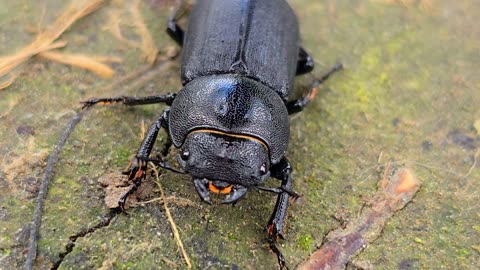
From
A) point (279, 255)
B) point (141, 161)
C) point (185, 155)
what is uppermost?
point (185, 155)

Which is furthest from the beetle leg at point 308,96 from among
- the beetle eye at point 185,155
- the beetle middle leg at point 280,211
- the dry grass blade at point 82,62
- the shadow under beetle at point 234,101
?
the dry grass blade at point 82,62

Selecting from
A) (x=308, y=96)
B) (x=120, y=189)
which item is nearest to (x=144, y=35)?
(x=308, y=96)

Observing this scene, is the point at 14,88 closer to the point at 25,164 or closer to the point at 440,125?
the point at 25,164

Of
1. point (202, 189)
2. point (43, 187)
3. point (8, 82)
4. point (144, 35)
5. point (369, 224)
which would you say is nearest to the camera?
point (202, 189)

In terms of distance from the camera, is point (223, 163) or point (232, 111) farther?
point (232, 111)

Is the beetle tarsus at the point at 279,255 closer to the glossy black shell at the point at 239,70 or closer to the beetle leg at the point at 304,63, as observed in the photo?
the glossy black shell at the point at 239,70

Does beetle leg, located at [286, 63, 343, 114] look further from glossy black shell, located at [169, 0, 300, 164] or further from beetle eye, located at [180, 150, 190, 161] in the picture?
beetle eye, located at [180, 150, 190, 161]

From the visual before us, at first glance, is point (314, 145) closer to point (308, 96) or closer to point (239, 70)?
point (308, 96)
